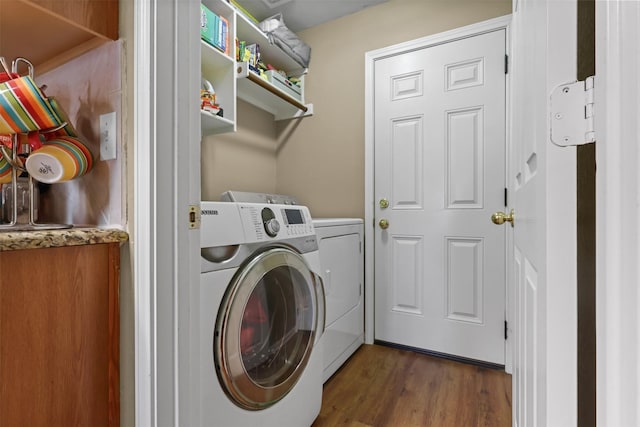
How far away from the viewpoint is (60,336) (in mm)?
631

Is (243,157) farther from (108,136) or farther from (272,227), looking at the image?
(108,136)

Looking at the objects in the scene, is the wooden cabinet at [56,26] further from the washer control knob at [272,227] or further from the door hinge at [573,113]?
the door hinge at [573,113]

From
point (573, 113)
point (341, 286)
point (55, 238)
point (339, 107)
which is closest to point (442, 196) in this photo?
point (341, 286)

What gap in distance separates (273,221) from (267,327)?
1.25 feet

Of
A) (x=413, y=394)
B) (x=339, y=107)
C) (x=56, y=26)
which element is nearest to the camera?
(x=56, y=26)

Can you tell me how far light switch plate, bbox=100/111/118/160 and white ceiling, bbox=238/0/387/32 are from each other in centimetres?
177

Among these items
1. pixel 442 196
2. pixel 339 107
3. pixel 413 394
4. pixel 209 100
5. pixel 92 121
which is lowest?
pixel 413 394

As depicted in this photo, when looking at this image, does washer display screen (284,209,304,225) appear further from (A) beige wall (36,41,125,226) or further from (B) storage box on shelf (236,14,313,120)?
(B) storage box on shelf (236,14,313,120)

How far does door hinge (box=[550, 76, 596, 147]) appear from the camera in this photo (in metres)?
0.41

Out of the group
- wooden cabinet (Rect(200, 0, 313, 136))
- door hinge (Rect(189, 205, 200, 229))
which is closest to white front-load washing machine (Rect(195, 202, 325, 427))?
door hinge (Rect(189, 205, 200, 229))

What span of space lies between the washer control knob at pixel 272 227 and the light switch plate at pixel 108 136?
1.58 ft

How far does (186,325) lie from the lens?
0.71 metres

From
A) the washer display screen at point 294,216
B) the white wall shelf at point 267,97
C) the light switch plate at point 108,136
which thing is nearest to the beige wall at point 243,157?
the white wall shelf at point 267,97

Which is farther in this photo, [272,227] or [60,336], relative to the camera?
[272,227]
